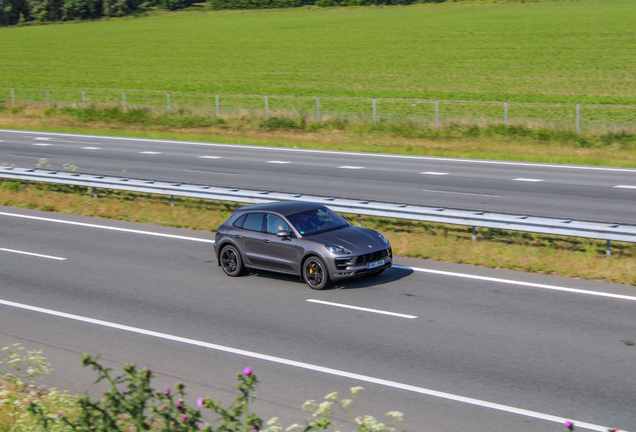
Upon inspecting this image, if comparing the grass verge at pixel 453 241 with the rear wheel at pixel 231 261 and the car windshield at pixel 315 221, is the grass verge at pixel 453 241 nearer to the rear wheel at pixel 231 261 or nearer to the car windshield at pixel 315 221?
the car windshield at pixel 315 221

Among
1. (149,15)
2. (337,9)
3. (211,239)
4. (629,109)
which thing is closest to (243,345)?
(211,239)

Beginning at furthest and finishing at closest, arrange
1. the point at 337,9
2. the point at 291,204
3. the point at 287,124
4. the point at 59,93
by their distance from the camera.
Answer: the point at 337,9, the point at 59,93, the point at 287,124, the point at 291,204

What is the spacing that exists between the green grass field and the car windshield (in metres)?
28.9

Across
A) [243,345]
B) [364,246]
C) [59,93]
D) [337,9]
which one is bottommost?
[243,345]

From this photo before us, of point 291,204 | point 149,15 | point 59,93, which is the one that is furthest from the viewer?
point 149,15

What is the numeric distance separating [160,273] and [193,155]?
660 inches

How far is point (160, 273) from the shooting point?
14008 millimetres

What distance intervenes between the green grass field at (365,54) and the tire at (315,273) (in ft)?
98.7

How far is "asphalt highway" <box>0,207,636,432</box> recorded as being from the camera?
26.1ft

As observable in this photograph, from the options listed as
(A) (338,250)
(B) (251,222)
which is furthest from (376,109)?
(A) (338,250)

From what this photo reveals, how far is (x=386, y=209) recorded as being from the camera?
16109mm

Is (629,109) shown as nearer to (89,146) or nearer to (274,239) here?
(89,146)

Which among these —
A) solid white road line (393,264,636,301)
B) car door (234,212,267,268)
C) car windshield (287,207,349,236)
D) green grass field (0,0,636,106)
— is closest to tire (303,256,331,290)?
car windshield (287,207,349,236)

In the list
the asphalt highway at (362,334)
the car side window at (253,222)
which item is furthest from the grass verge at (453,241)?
the car side window at (253,222)
